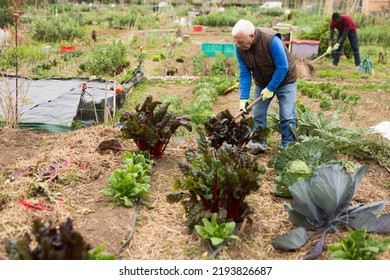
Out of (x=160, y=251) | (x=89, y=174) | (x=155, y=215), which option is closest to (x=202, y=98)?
(x=89, y=174)

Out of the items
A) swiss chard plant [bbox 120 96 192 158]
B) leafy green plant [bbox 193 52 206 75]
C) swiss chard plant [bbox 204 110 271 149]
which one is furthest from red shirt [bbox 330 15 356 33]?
swiss chard plant [bbox 120 96 192 158]

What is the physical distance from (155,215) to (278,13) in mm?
26956

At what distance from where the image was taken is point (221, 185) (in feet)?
10.3

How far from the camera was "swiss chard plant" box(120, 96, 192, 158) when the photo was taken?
4.26 meters

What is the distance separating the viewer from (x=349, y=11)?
798 inches

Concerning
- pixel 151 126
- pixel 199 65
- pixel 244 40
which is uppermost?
pixel 244 40

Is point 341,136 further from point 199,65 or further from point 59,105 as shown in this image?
point 199,65

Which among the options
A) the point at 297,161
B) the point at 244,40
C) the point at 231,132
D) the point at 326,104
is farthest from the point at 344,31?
the point at 297,161

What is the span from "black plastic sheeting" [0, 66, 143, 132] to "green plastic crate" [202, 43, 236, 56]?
5818mm

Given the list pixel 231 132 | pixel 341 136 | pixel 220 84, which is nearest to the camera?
pixel 231 132

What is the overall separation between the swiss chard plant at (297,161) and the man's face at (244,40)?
4.01 ft

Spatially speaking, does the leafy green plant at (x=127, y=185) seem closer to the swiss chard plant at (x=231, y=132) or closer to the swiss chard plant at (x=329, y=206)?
the swiss chard plant at (x=231, y=132)

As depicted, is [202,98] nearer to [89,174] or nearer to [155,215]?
[89,174]

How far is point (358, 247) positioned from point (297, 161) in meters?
1.26
